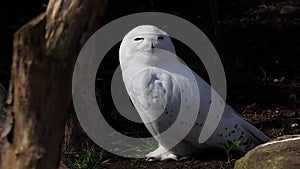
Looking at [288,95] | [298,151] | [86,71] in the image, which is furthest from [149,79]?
[288,95]

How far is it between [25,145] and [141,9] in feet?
19.3

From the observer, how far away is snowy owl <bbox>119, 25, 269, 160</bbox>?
4.84m

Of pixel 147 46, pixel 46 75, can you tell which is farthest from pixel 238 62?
pixel 46 75

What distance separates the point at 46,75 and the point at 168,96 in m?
2.58

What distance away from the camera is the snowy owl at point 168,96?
4836 mm

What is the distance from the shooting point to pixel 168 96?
4.84 m

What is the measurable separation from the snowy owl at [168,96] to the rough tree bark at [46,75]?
8.02 feet

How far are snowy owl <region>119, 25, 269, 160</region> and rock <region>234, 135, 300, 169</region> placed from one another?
0.44 m

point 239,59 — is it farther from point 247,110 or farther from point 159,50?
point 159,50

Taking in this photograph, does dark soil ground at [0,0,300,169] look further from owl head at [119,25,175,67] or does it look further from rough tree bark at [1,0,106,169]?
rough tree bark at [1,0,106,169]

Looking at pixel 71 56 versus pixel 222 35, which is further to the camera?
pixel 222 35

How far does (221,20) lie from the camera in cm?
805

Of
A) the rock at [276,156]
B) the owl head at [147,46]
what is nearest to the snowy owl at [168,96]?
the owl head at [147,46]

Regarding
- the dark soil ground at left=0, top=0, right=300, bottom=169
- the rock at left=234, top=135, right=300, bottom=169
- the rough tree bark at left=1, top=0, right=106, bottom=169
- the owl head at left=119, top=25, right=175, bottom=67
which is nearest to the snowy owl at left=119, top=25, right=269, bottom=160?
the owl head at left=119, top=25, right=175, bottom=67
